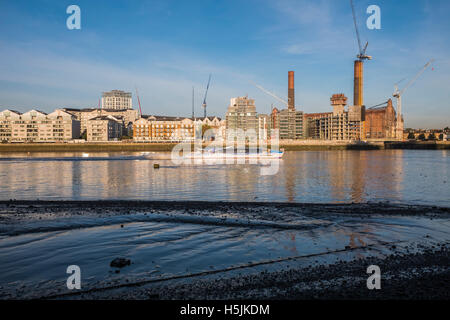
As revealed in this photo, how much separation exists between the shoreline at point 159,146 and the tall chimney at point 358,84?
3138cm

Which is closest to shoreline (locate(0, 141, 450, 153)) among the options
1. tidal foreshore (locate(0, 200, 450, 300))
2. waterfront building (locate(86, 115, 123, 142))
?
waterfront building (locate(86, 115, 123, 142))

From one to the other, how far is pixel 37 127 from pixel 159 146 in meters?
76.2

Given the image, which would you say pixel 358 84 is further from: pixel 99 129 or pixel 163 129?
pixel 99 129

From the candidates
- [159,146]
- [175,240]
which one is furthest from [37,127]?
[175,240]

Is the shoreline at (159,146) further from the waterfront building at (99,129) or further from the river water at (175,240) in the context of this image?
the river water at (175,240)

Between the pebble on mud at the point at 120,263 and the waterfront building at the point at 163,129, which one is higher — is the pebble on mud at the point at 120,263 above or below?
below

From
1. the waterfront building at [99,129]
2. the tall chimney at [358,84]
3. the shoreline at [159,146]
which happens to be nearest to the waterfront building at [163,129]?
the waterfront building at [99,129]

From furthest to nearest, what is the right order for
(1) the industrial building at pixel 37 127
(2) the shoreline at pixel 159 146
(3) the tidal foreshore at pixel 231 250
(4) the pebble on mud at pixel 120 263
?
(1) the industrial building at pixel 37 127, (2) the shoreline at pixel 159 146, (4) the pebble on mud at pixel 120 263, (3) the tidal foreshore at pixel 231 250

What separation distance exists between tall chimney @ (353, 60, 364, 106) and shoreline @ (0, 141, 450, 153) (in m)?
31.4

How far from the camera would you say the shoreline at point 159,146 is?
131375 mm

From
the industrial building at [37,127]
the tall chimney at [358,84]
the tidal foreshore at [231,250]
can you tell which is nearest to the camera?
the tidal foreshore at [231,250]

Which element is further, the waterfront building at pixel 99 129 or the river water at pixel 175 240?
the waterfront building at pixel 99 129

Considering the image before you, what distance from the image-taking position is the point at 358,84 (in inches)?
7407
